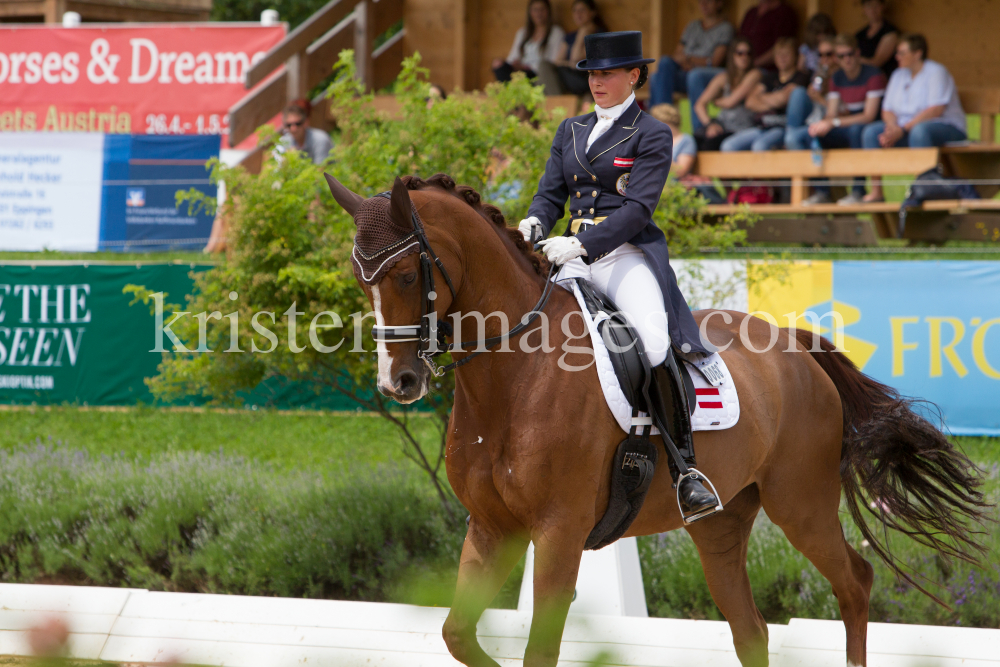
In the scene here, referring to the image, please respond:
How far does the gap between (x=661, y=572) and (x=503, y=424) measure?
125 inches

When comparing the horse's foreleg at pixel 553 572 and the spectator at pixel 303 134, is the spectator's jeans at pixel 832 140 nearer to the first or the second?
the spectator at pixel 303 134

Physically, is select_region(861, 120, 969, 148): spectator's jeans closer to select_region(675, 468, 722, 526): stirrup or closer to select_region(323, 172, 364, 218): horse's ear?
select_region(675, 468, 722, 526): stirrup

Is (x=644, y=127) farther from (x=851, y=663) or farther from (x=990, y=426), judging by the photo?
(x=990, y=426)

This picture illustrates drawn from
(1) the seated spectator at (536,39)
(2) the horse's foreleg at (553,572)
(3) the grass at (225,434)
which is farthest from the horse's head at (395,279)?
(1) the seated spectator at (536,39)

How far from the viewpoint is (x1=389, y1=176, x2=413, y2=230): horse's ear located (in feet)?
9.20

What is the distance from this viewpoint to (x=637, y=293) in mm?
3523

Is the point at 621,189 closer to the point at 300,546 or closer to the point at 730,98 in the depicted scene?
the point at 300,546

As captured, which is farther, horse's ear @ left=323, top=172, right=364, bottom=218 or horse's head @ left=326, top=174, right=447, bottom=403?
horse's ear @ left=323, top=172, right=364, bottom=218

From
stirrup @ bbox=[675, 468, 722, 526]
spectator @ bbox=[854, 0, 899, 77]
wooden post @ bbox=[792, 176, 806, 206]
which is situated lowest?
stirrup @ bbox=[675, 468, 722, 526]

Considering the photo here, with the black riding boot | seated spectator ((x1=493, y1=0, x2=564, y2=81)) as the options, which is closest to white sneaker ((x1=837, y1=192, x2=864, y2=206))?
seated spectator ((x1=493, y1=0, x2=564, y2=81))

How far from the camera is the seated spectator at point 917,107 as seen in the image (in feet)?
31.0

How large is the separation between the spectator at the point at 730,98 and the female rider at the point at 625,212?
7.09m

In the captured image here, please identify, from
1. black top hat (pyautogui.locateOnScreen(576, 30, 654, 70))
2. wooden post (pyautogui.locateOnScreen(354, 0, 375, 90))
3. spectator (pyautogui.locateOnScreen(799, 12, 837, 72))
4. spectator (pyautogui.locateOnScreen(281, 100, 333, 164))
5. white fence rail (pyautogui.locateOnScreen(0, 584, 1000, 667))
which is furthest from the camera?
wooden post (pyautogui.locateOnScreen(354, 0, 375, 90))

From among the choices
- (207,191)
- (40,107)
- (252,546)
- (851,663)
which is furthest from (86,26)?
(851,663)
